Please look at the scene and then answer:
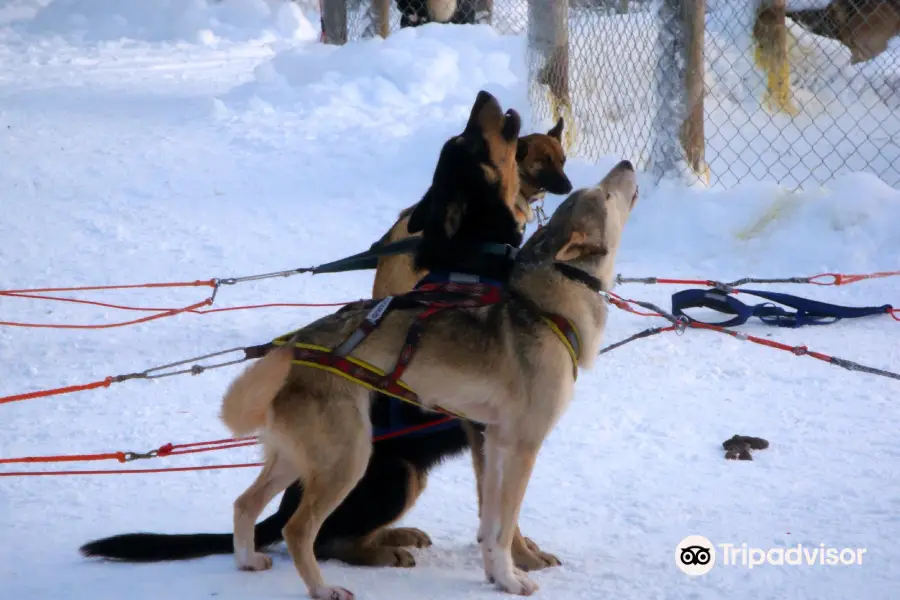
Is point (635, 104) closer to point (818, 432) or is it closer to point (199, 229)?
point (199, 229)

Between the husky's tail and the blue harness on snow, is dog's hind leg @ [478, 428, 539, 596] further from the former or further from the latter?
the blue harness on snow

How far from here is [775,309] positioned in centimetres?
633

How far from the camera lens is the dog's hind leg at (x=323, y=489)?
326 centimetres

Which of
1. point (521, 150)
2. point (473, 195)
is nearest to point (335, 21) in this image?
point (521, 150)

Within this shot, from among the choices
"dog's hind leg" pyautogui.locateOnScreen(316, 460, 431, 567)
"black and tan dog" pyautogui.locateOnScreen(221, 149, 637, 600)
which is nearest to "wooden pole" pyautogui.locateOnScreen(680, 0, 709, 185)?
"black and tan dog" pyautogui.locateOnScreen(221, 149, 637, 600)

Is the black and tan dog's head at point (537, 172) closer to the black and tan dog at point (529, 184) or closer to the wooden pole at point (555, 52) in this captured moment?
the black and tan dog at point (529, 184)

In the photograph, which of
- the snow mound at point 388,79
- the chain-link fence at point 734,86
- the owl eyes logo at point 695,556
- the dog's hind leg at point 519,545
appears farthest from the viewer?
the snow mound at point 388,79

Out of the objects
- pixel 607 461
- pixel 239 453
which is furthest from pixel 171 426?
pixel 607 461

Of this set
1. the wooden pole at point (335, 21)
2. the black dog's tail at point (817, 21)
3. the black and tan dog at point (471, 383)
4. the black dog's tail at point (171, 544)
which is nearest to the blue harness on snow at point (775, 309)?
the black and tan dog at point (471, 383)

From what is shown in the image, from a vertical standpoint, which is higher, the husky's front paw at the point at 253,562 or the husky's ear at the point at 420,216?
the husky's ear at the point at 420,216

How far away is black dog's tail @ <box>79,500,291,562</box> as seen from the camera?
351 cm

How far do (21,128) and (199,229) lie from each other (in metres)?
4.52

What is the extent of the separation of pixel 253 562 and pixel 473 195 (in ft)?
5.36

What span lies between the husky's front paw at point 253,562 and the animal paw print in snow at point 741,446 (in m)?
2.03
